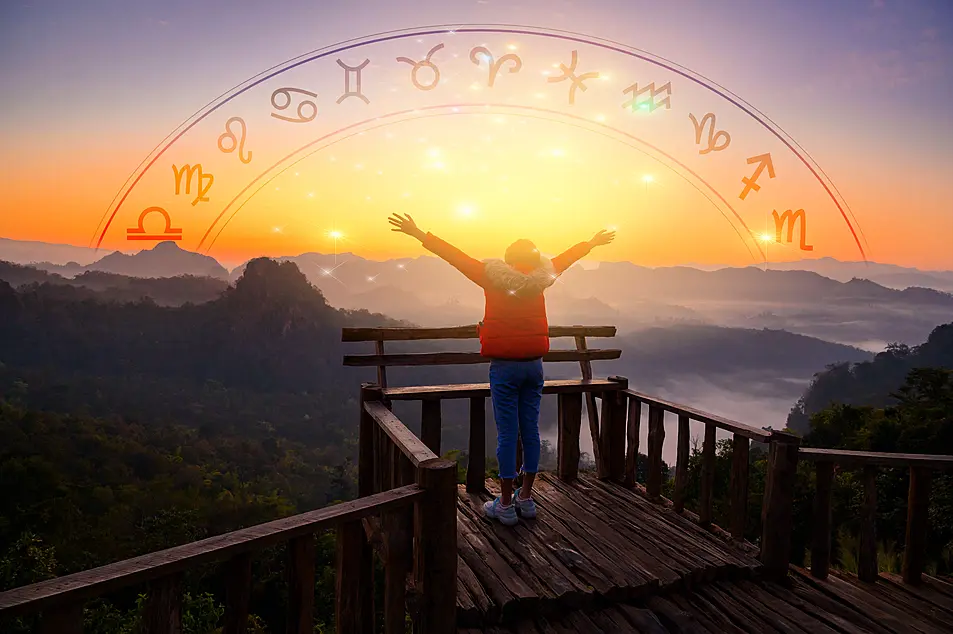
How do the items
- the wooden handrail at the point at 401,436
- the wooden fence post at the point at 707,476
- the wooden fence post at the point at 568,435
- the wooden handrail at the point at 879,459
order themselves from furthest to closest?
the wooden fence post at the point at 568,435, the wooden fence post at the point at 707,476, the wooden handrail at the point at 879,459, the wooden handrail at the point at 401,436

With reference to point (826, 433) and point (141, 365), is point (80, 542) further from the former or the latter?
point (141, 365)

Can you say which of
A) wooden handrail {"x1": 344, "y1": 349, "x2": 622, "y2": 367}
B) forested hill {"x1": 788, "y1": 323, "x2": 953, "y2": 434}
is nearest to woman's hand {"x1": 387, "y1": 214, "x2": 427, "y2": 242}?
wooden handrail {"x1": 344, "y1": 349, "x2": 622, "y2": 367}

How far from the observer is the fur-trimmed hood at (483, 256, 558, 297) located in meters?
3.60

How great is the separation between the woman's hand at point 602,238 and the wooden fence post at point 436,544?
225cm

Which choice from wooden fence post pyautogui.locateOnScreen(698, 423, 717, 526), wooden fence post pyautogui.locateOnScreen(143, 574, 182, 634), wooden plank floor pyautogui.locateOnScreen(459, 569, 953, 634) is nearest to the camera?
wooden fence post pyautogui.locateOnScreen(143, 574, 182, 634)

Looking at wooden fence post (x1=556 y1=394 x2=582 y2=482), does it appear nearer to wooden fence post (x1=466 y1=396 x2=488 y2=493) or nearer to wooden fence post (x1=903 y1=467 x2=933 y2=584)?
wooden fence post (x1=466 y1=396 x2=488 y2=493)

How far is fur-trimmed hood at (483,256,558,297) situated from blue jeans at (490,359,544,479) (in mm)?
476

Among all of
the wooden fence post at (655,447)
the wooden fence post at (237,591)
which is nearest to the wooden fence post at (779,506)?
the wooden fence post at (655,447)

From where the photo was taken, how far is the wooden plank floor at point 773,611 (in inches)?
119

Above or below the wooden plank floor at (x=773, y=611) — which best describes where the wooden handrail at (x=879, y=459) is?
above

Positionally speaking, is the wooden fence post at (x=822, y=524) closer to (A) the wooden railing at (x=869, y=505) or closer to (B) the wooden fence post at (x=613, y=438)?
(A) the wooden railing at (x=869, y=505)

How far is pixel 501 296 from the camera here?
3643 millimetres

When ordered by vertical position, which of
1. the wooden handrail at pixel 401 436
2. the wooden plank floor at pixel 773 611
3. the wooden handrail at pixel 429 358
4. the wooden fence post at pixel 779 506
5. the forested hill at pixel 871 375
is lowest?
the forested hill at pixel 871 375

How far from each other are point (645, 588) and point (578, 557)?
Answer: 433 millimetres
